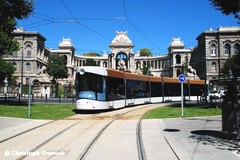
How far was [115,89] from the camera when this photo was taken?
20.6 m

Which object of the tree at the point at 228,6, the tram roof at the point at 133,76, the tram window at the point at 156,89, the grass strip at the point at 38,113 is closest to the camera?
the tree at the point at 228,6

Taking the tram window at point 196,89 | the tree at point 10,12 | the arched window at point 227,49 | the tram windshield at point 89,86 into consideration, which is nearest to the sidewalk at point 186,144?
the tram windshield at point 89,86

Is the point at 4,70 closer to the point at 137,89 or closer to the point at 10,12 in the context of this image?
the point at 10,12

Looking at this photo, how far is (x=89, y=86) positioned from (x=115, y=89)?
2.99 meters

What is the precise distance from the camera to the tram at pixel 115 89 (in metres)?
18.1

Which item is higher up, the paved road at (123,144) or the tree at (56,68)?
the tree at (56,68)

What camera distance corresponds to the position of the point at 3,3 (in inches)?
808

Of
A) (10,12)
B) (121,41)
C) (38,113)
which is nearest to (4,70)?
(10,12)

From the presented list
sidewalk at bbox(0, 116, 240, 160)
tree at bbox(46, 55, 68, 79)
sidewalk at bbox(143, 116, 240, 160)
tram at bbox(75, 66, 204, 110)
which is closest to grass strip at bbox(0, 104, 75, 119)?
tram at bbox(75, 66, 204, 110)

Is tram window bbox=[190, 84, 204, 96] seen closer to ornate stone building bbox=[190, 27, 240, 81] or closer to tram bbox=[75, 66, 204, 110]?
tram bbox=[75, 66, 204, 110]

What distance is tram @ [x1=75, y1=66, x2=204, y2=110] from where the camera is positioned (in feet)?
59.3

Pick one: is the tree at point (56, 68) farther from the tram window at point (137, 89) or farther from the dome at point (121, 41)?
the tram window at point (137, 89)

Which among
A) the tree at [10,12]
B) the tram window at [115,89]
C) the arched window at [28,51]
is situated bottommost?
the tram window at [115,89]

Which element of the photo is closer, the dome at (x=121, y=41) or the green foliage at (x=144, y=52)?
the dome at (x=121, y=41)
